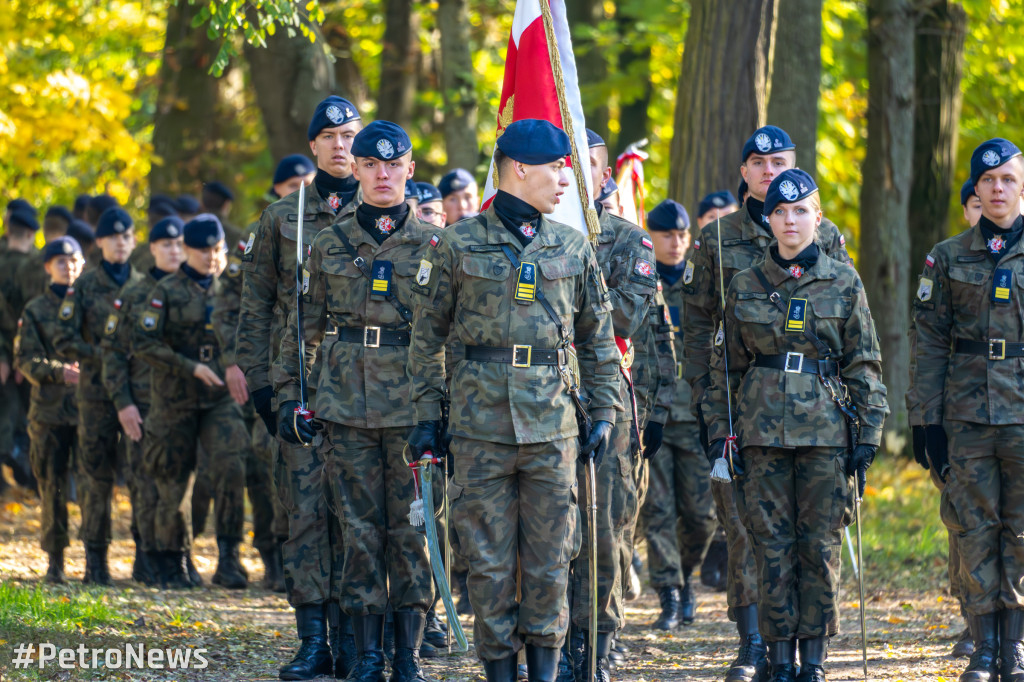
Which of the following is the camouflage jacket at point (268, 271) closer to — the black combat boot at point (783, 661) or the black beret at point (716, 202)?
the black combat boot at point (783, 661)

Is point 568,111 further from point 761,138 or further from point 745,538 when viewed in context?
point 745,538

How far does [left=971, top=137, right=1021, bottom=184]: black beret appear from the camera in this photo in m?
6.67

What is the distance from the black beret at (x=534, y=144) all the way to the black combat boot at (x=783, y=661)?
2.64m

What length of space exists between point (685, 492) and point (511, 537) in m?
3.96

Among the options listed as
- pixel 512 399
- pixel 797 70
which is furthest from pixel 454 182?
pixel 512 399

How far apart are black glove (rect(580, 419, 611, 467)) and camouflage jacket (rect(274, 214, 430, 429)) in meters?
A: 0.99

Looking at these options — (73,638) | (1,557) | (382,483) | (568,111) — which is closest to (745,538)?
(382,483)

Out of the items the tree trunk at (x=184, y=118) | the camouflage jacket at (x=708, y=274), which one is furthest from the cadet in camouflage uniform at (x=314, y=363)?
the tree trunk at (x=184, y=118)

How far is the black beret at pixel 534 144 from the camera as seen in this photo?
5.66 m

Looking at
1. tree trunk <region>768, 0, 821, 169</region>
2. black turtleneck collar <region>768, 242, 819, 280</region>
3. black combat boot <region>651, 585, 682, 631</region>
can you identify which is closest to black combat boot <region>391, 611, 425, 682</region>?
black turtleneck collar <region>768, 242, 819, 280</region>

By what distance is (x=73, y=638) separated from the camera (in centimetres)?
720

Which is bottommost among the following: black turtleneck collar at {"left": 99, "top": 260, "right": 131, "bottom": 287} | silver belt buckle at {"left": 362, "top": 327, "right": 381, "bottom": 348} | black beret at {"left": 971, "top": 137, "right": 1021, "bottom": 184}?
silver belt buckle at {"left": 362, "top": 327, "right": 381, "bottom": 348}

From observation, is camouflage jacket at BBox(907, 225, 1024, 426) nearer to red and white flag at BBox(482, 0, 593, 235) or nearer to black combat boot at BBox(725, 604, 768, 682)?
black combat boot at BBox(725, 604, 768, 682)

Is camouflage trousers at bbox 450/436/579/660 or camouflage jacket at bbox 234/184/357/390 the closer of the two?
camouflage trousers at bbox 450/436/579/660
